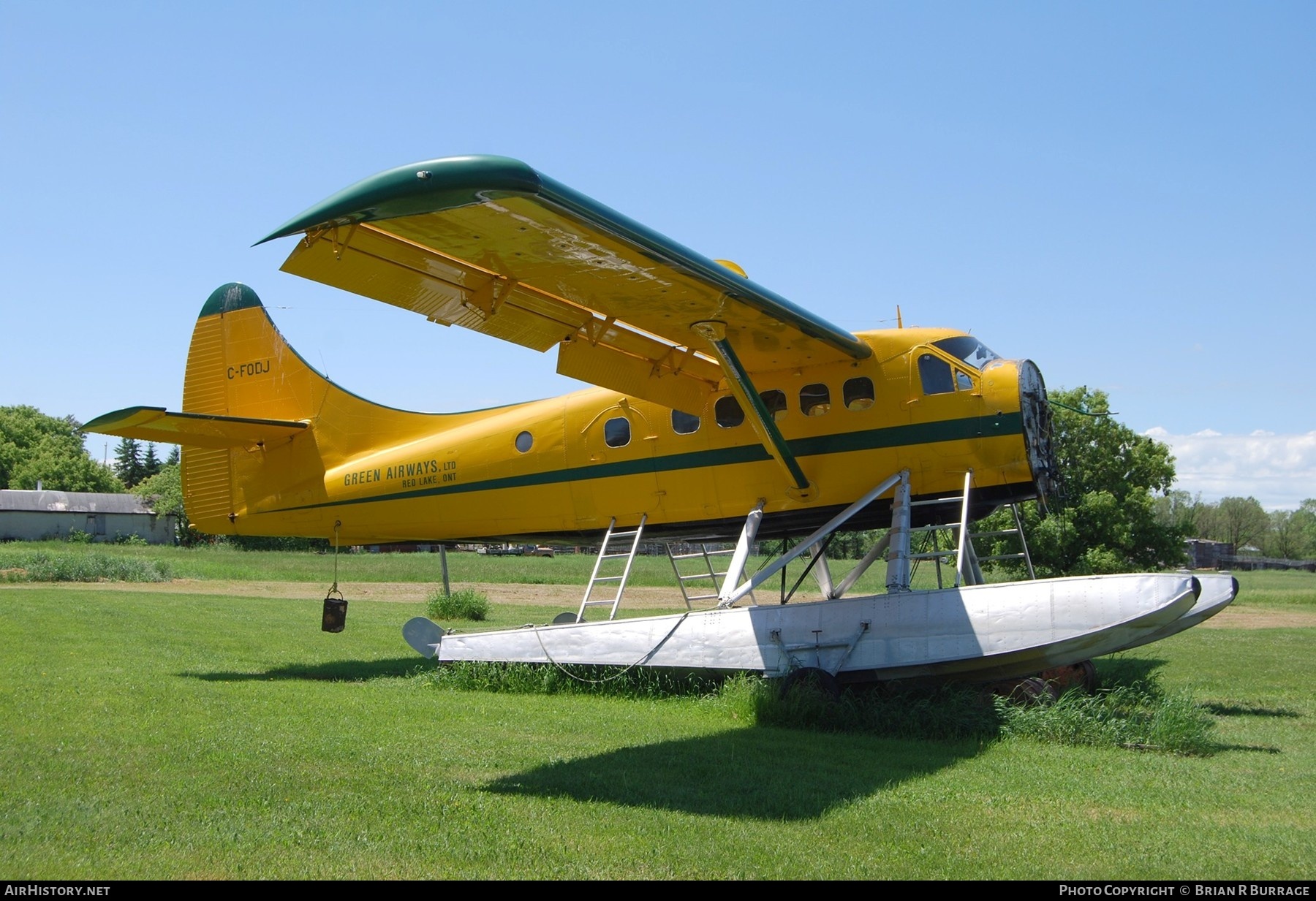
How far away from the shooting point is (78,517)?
252 feet

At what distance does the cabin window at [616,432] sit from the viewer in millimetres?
12500

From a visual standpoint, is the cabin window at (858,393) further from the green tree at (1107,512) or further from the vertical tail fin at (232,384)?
the green tree at (1107,512)

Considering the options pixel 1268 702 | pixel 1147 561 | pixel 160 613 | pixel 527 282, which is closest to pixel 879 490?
pixel 527 282

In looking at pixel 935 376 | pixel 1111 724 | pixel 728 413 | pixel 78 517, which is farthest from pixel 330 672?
pixel 78 517

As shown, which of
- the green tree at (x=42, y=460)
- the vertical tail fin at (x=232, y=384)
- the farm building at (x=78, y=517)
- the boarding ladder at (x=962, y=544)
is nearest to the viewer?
the boarding ladder at (x=962, y=544)

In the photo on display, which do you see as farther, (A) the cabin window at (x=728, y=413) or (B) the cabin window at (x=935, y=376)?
(A) the cabin window at (x=728, y=413)

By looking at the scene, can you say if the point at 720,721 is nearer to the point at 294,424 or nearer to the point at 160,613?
the point at 294,424

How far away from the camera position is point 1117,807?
6.85 metres

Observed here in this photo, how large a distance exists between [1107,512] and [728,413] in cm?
2327

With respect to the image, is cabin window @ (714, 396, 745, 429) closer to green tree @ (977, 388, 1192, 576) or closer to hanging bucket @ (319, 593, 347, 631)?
hanging bucket @ (319, 593, 347, 631)

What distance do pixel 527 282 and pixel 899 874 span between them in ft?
19.3

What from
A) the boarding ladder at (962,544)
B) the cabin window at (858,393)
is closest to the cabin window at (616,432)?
the cabin window at (858,393)

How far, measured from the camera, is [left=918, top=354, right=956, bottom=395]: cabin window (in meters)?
11.0

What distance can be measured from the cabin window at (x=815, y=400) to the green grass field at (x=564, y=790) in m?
3.48
